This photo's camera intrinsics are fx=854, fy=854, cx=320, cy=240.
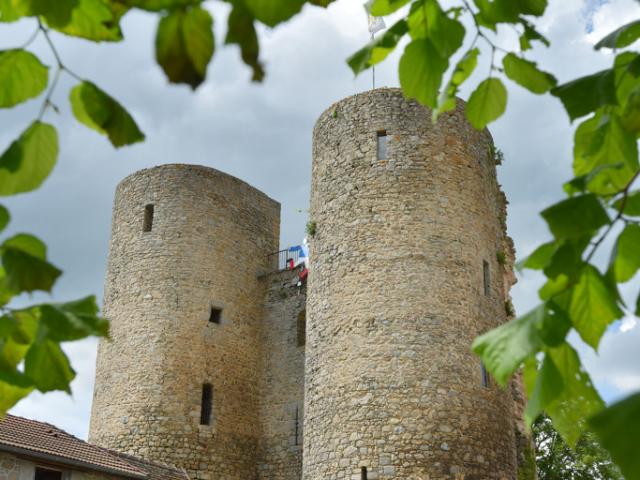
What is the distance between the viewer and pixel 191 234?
1961cm

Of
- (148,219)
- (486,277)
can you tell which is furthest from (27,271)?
(148,219)

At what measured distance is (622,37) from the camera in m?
2.24

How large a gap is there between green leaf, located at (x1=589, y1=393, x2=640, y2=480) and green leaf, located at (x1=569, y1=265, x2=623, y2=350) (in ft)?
2.67

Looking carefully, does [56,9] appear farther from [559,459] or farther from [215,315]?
[559,459]

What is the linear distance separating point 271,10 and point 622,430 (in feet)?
3.22

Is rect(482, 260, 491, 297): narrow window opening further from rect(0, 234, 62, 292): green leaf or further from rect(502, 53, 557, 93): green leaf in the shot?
rect(0, 234, 62, 292): green leaf

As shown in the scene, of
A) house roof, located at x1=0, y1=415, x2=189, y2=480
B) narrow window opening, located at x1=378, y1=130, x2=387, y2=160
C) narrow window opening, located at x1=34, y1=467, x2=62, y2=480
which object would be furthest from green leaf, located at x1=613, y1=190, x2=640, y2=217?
narrow window opening, located at x1=34, y1=467, x2=62, y2=480

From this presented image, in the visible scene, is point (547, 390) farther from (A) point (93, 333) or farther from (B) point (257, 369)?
(B) point (257, 369)

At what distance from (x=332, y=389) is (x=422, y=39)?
455 inches

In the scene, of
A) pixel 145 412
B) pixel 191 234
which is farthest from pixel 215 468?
pixel 191 234

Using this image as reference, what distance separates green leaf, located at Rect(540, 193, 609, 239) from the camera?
71.1 inches

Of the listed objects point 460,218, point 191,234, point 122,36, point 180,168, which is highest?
point 180,168

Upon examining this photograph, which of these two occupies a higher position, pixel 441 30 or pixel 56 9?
pixel 441 30

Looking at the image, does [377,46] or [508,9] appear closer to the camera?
[508,9]
